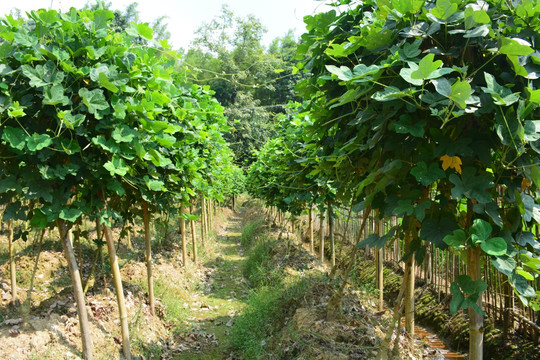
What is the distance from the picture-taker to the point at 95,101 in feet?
8.21

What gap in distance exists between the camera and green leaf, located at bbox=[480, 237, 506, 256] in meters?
1.33

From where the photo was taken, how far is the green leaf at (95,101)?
8.06ft

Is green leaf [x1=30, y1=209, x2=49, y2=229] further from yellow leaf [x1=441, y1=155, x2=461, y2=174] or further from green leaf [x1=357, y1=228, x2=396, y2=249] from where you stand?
yellow leaf [x1=441, y1=155, x2=461, y2=174]

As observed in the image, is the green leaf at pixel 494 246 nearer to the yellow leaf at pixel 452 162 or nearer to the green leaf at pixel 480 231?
the green leaf at pixel 480 231

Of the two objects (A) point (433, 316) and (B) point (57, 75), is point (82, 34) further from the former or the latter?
(A) point (433, 316)

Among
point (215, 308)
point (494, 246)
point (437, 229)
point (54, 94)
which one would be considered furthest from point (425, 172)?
point (215, 308)

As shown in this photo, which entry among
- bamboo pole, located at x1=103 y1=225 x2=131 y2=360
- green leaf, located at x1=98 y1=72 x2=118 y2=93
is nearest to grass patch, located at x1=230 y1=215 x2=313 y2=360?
bamboo pole, located at x1=103 y1=225 x2=131 y2=360

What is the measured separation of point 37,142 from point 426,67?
2.36m

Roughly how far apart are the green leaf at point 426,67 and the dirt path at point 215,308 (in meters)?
4.58

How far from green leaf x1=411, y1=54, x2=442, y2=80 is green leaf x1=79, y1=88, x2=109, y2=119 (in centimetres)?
205

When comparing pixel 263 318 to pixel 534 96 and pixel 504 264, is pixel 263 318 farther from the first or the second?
pixel 534 96

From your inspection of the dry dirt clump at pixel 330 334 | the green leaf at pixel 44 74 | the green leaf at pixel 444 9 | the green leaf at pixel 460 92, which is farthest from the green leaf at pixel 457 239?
the green leaf at pixel 44 74

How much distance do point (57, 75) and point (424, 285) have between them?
674 cm

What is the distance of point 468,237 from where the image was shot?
145 cm
